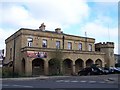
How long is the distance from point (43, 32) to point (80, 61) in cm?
961

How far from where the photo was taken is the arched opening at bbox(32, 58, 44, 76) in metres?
46.3

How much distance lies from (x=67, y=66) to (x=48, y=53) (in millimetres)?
6335

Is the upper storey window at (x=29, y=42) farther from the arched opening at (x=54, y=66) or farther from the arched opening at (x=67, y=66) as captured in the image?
the arched opening at (x=67, y=66)

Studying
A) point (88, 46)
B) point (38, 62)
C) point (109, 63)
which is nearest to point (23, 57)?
point (38, 62)

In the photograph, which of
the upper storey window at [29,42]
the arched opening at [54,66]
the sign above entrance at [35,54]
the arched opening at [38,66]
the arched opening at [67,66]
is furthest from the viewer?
the arched opening at [67,66]

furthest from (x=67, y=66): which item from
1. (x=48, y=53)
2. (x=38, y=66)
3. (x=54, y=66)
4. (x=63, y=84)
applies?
(x=63, y=84)

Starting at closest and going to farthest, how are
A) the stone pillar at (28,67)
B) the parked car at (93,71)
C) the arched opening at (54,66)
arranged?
the parked car at (93,71), the stone pillar at (28,67), the arched opening at (54,66)

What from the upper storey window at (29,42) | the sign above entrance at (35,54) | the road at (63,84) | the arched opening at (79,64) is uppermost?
the upper storey window at (29,42)

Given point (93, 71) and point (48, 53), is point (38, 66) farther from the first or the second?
point (93, 71)

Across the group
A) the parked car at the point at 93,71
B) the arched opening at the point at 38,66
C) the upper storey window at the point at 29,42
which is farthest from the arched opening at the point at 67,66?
the parked car at the point at 93,71

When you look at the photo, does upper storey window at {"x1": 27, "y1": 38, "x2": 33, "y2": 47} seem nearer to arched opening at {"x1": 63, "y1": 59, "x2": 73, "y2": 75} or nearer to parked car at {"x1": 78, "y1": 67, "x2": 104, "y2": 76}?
arched opening at {"x1": 63, "y1": 59, "x2": 73, "y2": 75}

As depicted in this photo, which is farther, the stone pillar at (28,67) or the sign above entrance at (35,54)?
the sign above entrance at (35,54)

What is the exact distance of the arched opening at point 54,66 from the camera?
4537 centimetres

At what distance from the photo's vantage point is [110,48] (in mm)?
59750
